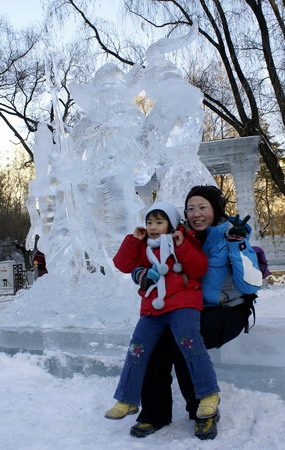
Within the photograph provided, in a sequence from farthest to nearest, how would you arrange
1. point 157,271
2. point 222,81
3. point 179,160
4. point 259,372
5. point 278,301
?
point 222,81 < point 278,301 < point 179,160 < point 259,372 < point 157,271

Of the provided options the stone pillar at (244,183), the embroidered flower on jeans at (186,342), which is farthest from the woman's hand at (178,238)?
the stone pillar at (244,183)

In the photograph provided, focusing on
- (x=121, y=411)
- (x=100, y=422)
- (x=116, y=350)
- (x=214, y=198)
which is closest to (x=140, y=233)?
(x=214, y=198)

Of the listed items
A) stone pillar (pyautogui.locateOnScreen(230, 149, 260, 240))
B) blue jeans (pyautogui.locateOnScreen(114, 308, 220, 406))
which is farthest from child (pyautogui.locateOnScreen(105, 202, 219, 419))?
stone pillar (pyautogui.locateOnScreen(230, 149, 260, 240))

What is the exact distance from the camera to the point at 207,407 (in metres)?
2.24

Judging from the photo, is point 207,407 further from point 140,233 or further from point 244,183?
point 244,183

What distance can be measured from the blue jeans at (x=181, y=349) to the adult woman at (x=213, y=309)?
0.08 m

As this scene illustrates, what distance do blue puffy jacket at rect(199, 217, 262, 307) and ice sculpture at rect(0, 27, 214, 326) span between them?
1733 millimetres

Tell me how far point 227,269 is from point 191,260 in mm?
245

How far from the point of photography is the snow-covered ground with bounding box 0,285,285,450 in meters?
2.23

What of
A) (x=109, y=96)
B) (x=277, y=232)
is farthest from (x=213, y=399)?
(x=277, y=232)

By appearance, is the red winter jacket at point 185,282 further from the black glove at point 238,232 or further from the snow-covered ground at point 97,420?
the snow-covered ground at point 97,420

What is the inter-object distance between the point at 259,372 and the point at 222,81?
12.5m

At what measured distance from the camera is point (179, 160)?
503 centimetres

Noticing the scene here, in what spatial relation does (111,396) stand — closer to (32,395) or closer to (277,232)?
(32,395)
